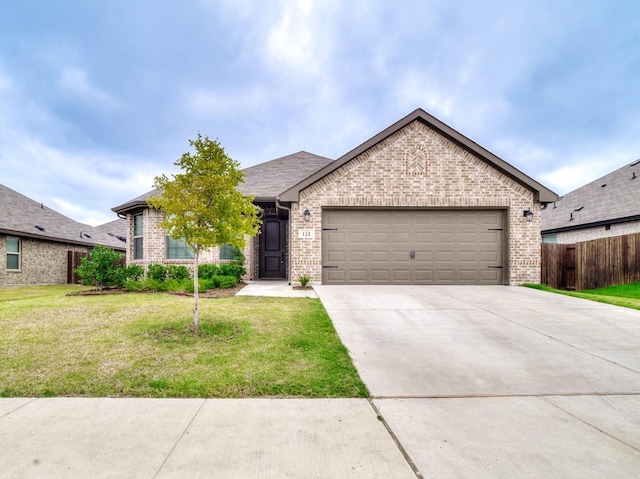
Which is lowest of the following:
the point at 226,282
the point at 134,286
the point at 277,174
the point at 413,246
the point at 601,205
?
the point at 134,286

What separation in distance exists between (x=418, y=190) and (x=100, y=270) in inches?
430

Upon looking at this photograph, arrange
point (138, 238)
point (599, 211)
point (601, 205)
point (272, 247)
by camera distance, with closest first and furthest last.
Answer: point (138, 238), point (272, 247), point (599, 211), point (601, 205)

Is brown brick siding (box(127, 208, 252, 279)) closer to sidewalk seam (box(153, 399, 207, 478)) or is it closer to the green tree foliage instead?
the green tree foliage

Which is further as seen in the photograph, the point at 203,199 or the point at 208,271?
the point at 208,271

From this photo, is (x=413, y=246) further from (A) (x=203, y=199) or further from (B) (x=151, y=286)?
(B) (x=151, y=286)

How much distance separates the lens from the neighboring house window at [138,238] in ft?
42.2

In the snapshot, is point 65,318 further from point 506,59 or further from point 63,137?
point 63,137

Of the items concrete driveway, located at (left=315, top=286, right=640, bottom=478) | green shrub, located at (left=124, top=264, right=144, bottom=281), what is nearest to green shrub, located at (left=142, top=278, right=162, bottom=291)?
green shrub, located at (left=124, top=264, right=144, bottom=281)

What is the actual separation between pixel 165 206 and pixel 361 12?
47.0 ft

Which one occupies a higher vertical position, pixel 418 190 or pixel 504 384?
pixel 418 190

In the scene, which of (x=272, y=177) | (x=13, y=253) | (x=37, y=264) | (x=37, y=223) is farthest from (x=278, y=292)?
(x=37, y=223)

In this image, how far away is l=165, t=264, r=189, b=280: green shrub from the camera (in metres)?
11.0

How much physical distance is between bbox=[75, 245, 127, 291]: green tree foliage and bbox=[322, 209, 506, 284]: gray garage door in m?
7.01

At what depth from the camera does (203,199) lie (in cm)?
498
